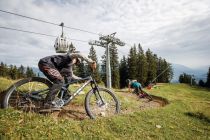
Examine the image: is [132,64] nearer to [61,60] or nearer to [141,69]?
[141,69]

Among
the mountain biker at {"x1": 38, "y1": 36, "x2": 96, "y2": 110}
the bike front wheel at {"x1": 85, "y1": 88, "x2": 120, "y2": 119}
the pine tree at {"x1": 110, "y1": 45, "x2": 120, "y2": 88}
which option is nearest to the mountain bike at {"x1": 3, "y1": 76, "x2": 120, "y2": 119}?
the bike front wheel at {"x1": 85, "y1": 88, "x2": 120, "y2": 119}

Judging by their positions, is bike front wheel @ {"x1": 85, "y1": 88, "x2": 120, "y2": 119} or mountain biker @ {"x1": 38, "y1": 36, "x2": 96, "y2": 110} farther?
bike front wheel @ {"x1": 85, "y1": 88, "x2": 120, "y2": 119}

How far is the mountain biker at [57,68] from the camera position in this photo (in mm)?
6602

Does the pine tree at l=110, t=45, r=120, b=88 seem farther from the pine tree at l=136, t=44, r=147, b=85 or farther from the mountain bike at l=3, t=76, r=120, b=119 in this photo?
the mountain bike at l=3, t=76, r=120, b=119

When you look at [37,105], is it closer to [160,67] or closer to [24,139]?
[24,139]

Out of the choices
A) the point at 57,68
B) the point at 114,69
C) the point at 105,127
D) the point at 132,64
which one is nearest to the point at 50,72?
the point at 57,68

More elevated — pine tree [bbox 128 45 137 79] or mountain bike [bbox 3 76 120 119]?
pine tree [bbox 128 45 137 79]

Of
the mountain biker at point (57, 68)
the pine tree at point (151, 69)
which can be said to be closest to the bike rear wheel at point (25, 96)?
the mountain biker at point (57, 68)

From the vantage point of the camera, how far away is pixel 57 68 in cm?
708

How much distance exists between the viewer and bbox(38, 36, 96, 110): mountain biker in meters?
6.60

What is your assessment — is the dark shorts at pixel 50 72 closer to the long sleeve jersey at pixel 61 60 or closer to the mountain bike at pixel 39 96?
the long sleeve jersey at pixel 61 60

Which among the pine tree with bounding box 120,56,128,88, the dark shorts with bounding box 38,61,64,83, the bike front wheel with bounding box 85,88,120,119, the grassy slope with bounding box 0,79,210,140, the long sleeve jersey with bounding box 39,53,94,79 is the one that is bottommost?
the grassy slope with bounding box 0,79,210,140

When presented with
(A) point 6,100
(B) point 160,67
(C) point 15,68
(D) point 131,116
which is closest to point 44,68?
(A) point 6,100

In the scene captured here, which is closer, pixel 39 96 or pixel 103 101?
pixel 39 96
